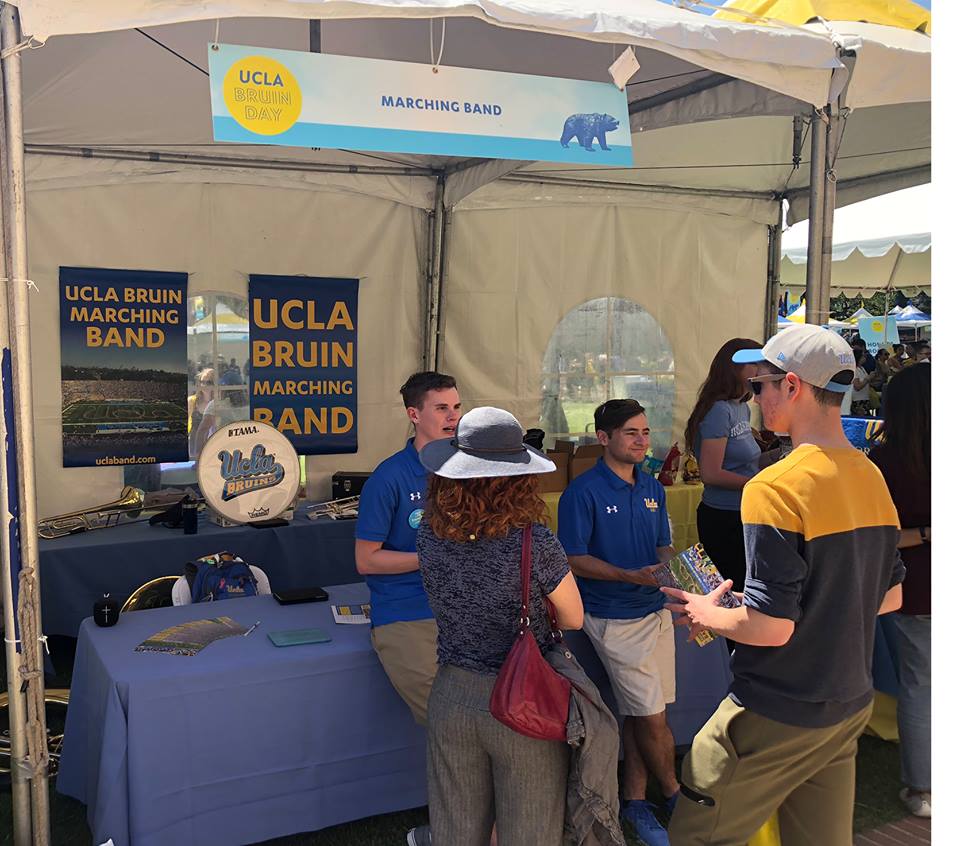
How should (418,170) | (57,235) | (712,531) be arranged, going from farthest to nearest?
(418,170)
(57,235)
(712,531)

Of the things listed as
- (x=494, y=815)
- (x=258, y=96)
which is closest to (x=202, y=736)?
(x=494, y=815)

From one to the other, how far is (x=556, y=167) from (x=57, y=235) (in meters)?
3.43

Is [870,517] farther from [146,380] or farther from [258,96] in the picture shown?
[146,380]

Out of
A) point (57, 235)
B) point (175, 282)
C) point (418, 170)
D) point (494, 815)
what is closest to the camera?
point (494, 815)

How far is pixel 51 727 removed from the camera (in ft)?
15.1

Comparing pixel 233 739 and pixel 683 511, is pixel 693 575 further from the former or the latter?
pixel 683 511

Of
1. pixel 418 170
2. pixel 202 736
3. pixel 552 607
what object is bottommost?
pixel 202 736

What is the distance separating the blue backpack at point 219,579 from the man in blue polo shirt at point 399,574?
1.17 m

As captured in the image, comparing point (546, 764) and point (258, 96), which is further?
point (258, 96)

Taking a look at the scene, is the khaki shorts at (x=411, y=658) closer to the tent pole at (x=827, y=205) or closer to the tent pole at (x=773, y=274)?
the tent pole at (x=827, y=205)

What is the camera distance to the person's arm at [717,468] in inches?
178

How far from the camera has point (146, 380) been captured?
624 cm

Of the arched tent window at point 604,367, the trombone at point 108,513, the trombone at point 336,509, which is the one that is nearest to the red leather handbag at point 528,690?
the trombone at point 336,509

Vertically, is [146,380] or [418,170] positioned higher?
[418,170]
